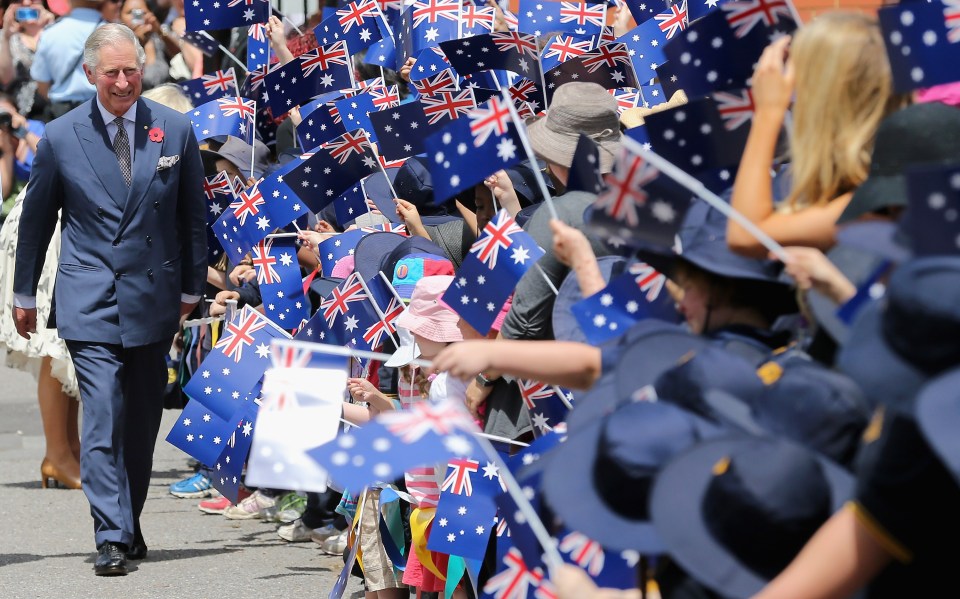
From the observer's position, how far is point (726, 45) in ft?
14.0

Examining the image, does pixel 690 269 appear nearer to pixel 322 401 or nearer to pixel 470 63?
pixel 322 401

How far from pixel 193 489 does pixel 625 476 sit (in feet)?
22.1

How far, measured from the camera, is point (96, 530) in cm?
703

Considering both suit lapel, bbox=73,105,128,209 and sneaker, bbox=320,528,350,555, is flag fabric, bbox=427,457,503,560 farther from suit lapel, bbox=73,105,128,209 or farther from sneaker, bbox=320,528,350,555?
suit lapel, bbox=73,105,128,209

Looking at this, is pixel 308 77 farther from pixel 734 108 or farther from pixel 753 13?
pixel 734 108

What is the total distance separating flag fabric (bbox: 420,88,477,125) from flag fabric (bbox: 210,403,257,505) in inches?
56.6

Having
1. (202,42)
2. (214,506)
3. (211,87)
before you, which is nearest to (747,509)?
(214,506)

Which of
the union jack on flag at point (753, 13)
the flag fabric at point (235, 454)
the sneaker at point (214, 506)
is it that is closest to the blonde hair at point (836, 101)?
the union jack on flag at point (753, 13)

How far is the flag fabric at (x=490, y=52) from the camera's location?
6.86 metres

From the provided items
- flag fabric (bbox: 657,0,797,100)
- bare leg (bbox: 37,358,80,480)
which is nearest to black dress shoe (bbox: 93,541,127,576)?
bare leg (bbox: 37,358,80,480)

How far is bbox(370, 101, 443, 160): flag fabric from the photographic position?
6.88 m

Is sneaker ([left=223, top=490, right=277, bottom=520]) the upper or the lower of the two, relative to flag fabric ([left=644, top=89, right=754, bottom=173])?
lower

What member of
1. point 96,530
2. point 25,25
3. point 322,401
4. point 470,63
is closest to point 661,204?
point 322,401

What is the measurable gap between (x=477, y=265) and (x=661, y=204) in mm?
1736
